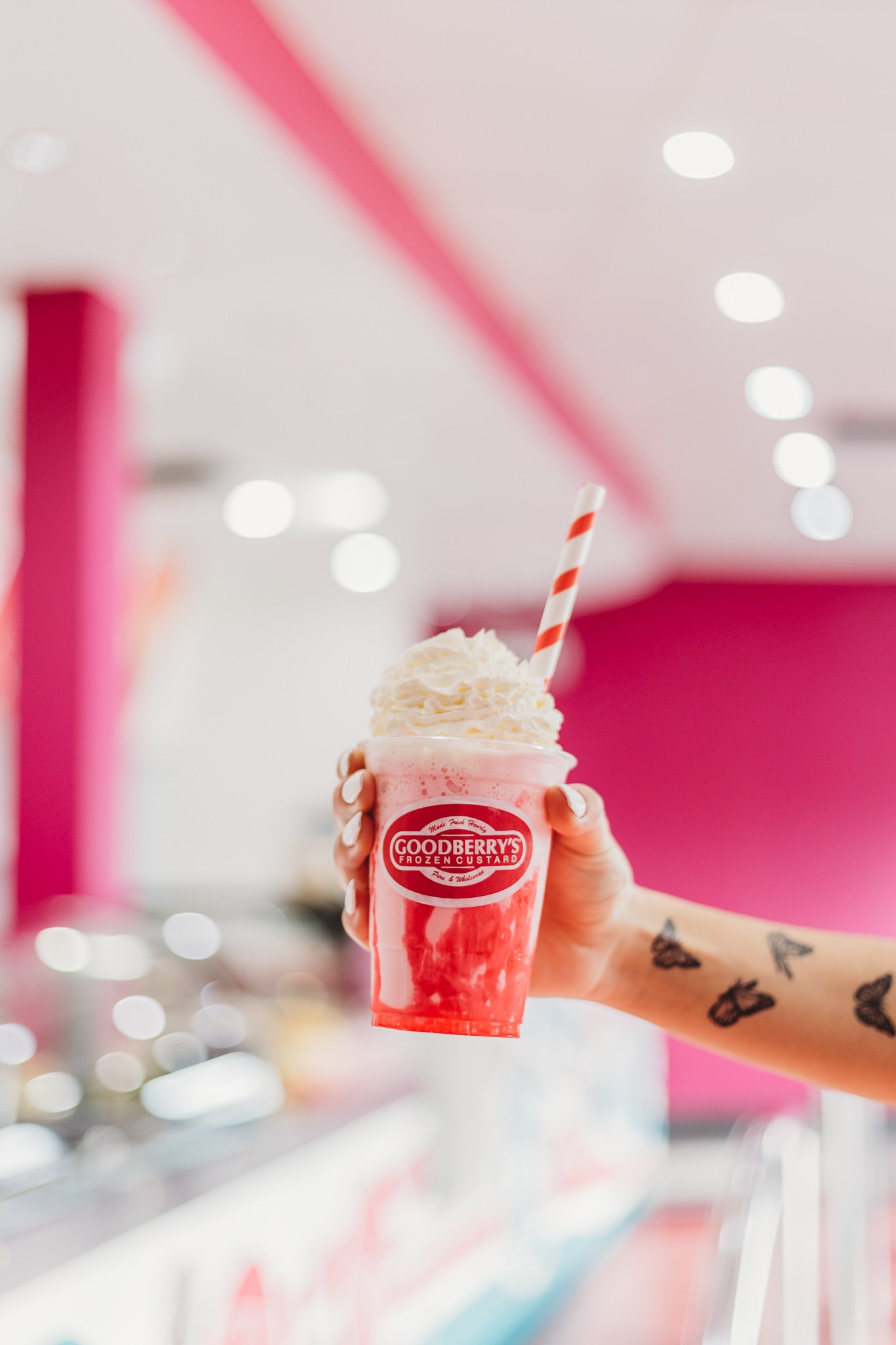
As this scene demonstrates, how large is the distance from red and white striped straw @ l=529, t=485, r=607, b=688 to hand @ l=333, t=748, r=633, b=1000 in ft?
0.41

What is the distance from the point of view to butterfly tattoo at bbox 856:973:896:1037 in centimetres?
141

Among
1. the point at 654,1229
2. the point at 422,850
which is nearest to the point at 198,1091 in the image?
the point at 422,850

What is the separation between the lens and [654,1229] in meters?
7.08

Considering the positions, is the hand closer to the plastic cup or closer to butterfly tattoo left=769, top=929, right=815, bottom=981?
the plastic cup

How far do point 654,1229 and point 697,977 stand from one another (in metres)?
6.23

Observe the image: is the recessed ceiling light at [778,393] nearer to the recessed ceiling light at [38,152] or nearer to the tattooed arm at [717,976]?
the recessed ceiling light at [38,152]

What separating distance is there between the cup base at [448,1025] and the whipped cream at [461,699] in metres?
0.24

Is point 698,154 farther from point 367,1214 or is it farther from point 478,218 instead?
point 367,1214

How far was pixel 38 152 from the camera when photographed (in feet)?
10.5

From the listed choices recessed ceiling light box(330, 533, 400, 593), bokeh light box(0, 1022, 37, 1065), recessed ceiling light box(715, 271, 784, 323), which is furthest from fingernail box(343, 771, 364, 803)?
recessed ceiling light box(330, 533, 400, 593)

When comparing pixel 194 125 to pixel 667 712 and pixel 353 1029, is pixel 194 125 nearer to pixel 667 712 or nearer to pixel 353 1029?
pixel 353 1029

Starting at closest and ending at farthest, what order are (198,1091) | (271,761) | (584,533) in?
(584,533)
(198,1091)
(271,761)

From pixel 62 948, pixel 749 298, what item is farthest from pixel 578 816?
pixel 749 298

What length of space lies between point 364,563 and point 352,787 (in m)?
6.73
